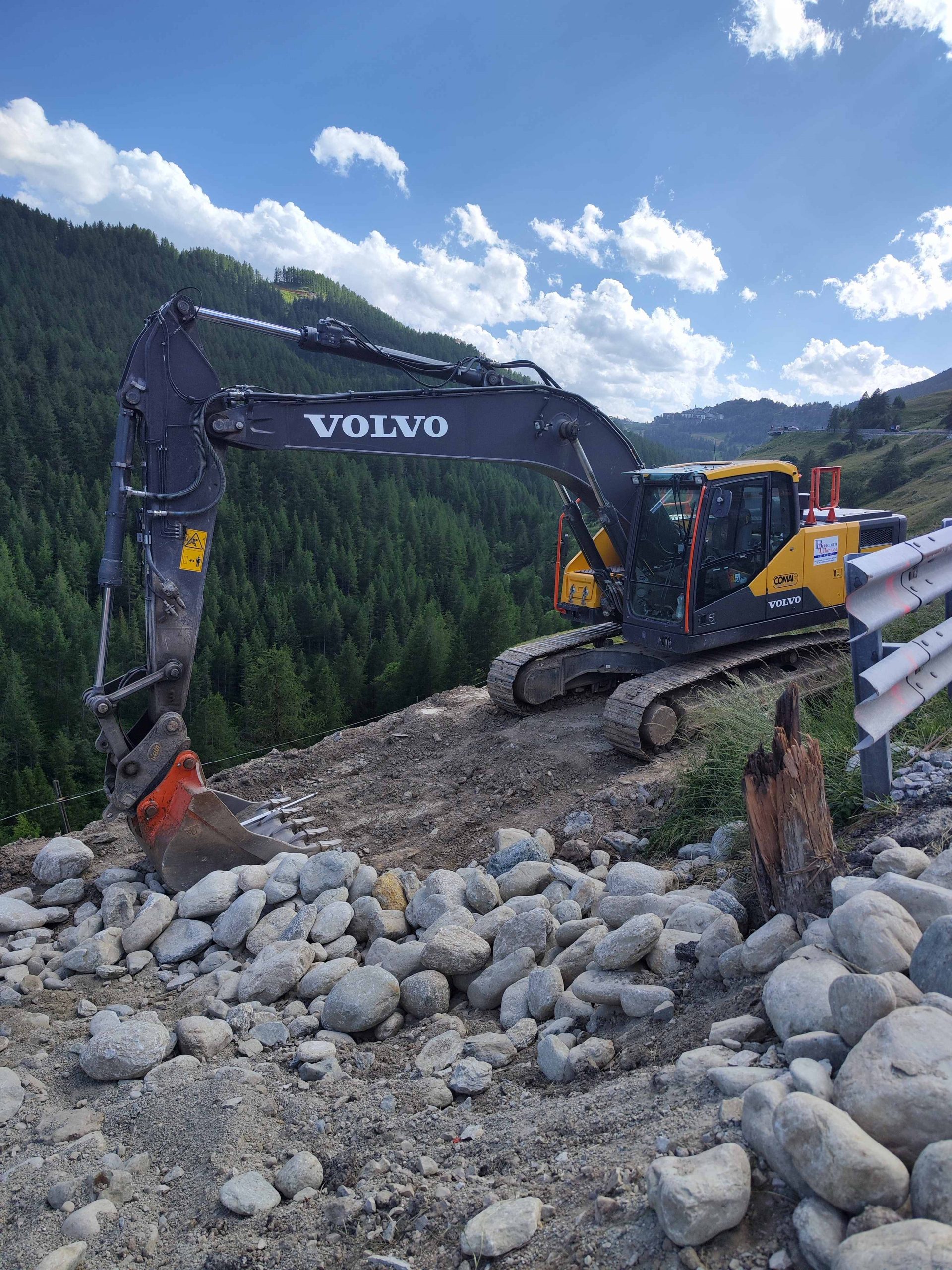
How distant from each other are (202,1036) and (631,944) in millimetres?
2550

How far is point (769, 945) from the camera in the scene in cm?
368

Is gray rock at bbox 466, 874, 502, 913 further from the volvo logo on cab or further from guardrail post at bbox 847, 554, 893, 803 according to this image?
the volvo logo on cab

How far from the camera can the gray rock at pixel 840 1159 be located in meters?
2.11

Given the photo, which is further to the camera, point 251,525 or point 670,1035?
point 251,525

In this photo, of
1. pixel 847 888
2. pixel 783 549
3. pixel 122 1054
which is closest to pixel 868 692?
pixel 847 888

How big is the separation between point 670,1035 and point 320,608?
186ft

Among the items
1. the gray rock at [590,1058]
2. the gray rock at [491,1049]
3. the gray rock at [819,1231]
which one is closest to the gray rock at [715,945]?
the gray rock at [590,1058]

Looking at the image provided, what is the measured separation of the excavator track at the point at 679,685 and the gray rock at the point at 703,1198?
6.23 metres

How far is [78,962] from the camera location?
6152 millimetres

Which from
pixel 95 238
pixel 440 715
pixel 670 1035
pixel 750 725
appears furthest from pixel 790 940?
pixel 95 238

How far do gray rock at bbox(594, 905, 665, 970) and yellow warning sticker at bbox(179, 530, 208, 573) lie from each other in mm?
4564

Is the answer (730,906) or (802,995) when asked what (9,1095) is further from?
(802,995)

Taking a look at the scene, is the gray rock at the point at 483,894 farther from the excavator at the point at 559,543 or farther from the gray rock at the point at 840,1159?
the gray rock at the point at 840,1159

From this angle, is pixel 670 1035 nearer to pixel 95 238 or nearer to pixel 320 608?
pixel 320 608
